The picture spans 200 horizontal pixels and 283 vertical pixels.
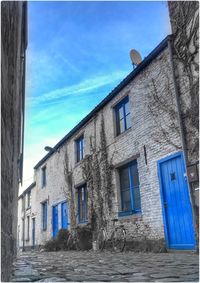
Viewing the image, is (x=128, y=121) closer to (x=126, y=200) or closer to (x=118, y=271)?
(x=126, y=200)

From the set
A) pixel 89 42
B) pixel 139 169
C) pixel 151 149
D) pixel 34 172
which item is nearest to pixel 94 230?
pixel 139 169

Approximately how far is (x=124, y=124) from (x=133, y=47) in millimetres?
3361

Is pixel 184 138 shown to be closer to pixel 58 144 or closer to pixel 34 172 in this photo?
pixel 58 144

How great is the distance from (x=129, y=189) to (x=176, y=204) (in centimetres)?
259

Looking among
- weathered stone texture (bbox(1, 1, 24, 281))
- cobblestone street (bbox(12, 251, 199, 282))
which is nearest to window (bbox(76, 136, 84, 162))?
cobblestone street (bbox(12, 251, 199, 282))

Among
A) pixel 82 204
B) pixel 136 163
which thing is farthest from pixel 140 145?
pixel 82 204

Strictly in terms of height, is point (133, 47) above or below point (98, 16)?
above

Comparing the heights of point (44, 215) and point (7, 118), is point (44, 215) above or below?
below

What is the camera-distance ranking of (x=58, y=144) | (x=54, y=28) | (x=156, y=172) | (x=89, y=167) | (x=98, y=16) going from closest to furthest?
(x=54, y=28) → (x=98, y=16) → (x=156, y=172) → (x=89, y=167) → (x=58, y=144)

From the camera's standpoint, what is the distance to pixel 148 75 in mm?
9516

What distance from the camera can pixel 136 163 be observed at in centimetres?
998

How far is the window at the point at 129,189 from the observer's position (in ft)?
32.2

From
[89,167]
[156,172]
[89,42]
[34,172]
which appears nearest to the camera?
[89,42]

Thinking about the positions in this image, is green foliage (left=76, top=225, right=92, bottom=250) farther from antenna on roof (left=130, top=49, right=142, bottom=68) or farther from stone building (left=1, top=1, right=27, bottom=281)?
stone building (left=1, top=1, right=27, bottom=281)
